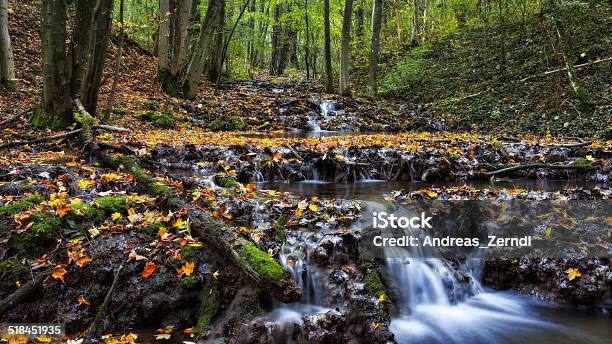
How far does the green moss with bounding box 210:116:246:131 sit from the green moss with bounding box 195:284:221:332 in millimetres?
10422

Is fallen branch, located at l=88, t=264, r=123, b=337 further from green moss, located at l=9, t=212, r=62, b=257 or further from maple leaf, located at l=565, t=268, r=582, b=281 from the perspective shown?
maple leaf, located at l=565, t=268, r=582, b=281

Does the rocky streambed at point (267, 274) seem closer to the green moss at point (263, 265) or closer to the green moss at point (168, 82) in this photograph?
the green moss at point (263, 265)

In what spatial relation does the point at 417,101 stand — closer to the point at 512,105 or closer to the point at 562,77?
the point at 512,105

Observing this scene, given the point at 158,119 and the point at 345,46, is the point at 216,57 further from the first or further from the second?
the point at 158,119

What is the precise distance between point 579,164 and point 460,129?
621 centimetres

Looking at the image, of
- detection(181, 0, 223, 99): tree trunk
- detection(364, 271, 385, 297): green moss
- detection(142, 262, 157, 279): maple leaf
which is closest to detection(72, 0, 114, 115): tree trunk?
detection(181, 0, 223, 99): tree trunk

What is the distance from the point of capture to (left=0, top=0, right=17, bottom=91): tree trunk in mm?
10758

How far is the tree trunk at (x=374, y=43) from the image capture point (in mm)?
17219

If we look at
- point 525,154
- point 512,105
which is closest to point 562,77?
point 512,105

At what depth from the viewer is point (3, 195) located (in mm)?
4496

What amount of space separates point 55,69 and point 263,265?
727cm

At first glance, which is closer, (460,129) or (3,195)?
(3,195)

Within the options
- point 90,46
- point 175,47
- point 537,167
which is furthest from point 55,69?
point 537,167

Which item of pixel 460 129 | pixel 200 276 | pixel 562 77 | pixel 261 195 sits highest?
pixel 562 77
